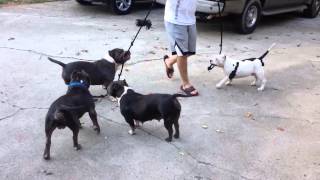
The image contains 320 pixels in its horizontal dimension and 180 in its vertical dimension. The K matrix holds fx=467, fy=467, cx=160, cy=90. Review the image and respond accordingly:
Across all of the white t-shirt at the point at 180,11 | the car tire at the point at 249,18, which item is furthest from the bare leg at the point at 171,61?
the car tire at the point at 249,18

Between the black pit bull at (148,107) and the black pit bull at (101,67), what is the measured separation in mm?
791

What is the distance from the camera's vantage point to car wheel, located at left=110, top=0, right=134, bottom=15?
36.2 feet

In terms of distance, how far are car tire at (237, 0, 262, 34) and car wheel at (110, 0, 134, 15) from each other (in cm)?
286

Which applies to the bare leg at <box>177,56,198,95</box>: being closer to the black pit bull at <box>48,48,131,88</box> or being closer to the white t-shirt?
the white t-shirt

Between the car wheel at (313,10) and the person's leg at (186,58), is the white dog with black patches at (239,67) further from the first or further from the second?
the car wheel at (313,10)

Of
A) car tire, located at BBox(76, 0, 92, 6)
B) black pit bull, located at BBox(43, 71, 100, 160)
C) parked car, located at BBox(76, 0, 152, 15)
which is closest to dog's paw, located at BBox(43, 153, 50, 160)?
black pit bull, located at BBox(43, 71, 100, 160)

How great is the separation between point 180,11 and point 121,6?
5435 mm

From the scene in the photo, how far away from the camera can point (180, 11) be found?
5.98 metres

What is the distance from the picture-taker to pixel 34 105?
5.92 m

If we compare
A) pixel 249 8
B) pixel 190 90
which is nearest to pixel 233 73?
pixel 190 90

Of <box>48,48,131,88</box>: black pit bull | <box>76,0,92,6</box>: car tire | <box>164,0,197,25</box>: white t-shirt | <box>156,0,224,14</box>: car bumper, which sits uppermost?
<box>164,0,197,25</box>: white t-shirt

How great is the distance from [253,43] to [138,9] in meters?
3.78

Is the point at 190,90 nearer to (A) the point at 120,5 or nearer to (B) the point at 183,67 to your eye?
(B) the point at 183,67

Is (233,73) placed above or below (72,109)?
below
